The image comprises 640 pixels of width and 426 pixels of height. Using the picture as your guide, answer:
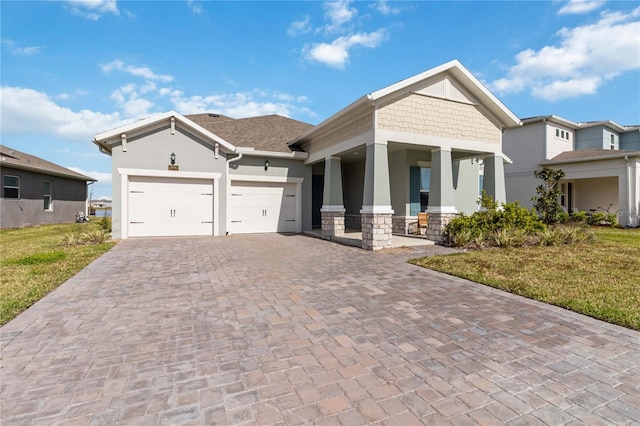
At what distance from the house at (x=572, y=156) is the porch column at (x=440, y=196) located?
12.7 m

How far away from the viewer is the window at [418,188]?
41.3ft

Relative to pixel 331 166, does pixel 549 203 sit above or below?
below

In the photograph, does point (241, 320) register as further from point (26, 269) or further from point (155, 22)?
point (155, 22)

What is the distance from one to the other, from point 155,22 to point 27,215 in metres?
15.1

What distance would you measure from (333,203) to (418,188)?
3.82m

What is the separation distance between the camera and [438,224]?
33.8 ft

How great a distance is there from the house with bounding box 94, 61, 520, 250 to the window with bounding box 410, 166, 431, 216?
0.04 m

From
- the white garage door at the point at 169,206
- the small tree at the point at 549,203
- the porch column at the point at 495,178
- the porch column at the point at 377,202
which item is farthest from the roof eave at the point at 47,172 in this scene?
the small tree at the point at 549,203

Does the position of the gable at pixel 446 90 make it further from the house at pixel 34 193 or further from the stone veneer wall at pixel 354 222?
the house at pixel 34 193

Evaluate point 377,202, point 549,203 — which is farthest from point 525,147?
point 377,202

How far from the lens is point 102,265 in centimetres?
694

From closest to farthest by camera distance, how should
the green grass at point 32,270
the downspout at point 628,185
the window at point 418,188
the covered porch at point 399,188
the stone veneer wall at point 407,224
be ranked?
the green grass at point 32,270
the covered porch at point 399,188
the stone veneer wall at point 407,224
the window at point 418,188
the downspout at point 628,185

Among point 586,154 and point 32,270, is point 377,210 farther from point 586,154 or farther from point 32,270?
point 586,154

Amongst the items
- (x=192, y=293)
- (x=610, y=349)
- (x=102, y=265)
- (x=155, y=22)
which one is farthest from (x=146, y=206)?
(x=610, y=349)
